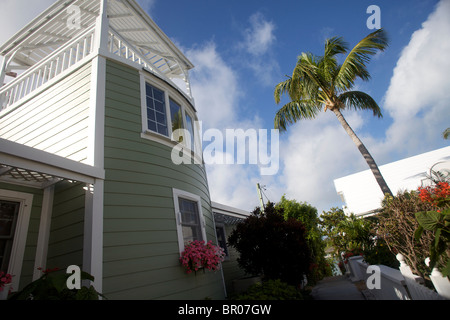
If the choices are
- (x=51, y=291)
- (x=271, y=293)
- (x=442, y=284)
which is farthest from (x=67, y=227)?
(x=442, y=284)

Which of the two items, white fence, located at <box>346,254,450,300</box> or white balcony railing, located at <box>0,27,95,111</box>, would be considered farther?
white balcony railing, located at <box>0,27,95,111</box>

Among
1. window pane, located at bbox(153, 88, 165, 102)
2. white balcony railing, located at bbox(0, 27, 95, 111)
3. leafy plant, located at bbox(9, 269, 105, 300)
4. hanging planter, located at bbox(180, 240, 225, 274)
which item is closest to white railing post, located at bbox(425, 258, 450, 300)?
hanging planter, located at bbox(180, 240, 225, 274)

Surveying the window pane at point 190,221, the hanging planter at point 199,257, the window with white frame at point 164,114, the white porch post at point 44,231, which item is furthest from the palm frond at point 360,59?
the white porch post at point 44,231

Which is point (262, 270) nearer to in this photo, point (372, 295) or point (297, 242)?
point (297, 242)

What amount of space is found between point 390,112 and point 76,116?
12.7m

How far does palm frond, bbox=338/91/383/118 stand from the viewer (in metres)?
10.6

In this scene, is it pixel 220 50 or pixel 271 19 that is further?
pixel 220 50

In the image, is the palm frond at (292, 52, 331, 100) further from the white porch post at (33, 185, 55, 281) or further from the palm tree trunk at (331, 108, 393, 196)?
the white porch post at (33, 185, 55, 281)

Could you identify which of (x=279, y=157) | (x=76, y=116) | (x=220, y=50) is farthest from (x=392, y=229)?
(x=220, y=50)

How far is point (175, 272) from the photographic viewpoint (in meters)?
4.39

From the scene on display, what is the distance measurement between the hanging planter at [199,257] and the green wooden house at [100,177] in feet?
0.60

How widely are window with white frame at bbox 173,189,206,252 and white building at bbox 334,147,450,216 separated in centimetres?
1625

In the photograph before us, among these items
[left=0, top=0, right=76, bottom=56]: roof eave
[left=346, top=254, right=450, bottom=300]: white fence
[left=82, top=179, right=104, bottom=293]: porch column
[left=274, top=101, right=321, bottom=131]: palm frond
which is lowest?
[left=346, top=254, right=450, bottom=300]: white fence

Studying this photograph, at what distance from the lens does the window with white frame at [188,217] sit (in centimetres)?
494
